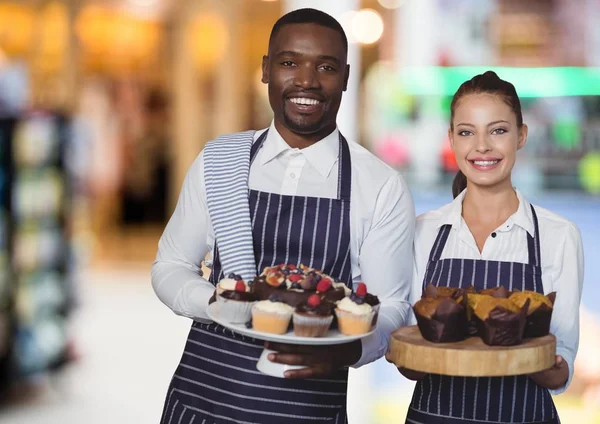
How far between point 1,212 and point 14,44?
577 cm

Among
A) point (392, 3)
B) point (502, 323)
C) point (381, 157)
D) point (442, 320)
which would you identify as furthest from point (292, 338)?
point (392, 3)

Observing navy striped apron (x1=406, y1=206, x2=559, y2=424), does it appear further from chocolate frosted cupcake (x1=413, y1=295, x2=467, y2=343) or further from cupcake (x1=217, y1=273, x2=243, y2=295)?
cupcake (x1=217, y1=273, x2=243, y2=295)

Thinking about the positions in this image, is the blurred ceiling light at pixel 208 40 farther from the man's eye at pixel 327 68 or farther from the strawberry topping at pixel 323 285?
the strawberry topping at pixel 323 285

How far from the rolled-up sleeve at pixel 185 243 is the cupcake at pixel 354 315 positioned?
42cm

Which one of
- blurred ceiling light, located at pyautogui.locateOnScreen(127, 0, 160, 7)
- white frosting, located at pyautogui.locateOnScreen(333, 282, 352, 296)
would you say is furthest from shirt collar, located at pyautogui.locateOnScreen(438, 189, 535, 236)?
blurred ceiling light, located at pyautogui.locateOnScreen(127, 0, 160, 7)

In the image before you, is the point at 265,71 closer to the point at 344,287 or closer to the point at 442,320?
the point at 344,287

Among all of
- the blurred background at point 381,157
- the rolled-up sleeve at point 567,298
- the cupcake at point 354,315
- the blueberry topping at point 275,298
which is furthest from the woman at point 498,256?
the blurred background at point 381,157

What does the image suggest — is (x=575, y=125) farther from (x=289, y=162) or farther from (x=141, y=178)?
(x=141, y=178)

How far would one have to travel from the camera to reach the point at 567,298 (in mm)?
1987

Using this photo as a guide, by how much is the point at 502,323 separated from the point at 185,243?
756 mm

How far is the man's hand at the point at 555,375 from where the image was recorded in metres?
1.90

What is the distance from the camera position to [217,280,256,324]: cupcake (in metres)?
1.79

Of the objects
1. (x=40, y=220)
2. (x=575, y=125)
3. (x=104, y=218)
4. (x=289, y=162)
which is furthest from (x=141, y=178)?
(x=289, y=162)

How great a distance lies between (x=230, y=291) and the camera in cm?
181
